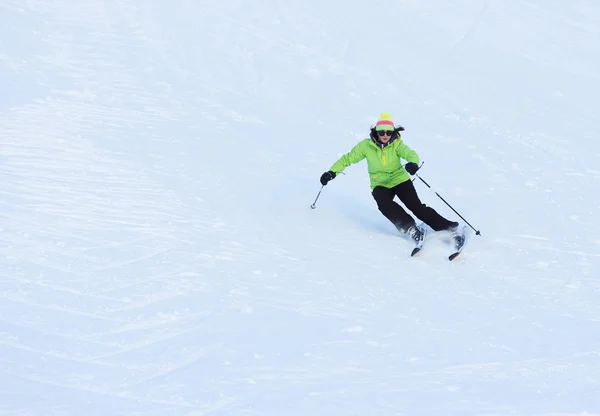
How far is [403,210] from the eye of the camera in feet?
23.8

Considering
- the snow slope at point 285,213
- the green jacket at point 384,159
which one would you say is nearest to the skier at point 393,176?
the green jacket at point 384,159

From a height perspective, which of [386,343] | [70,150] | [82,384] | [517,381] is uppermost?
[517,381]

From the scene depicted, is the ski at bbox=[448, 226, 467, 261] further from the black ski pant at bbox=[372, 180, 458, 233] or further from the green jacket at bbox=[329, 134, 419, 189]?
the green jacket at bbox=[329, 134, 419, 189]

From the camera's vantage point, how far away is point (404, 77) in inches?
500

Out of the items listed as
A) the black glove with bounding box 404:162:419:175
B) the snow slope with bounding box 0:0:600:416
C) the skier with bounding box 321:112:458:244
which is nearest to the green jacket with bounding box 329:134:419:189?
the skier with bounding box 321:112:458:244

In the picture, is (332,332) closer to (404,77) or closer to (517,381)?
(517,381)

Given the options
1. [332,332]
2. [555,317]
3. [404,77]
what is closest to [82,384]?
[332,332]

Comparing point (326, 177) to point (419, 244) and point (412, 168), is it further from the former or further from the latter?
point (419, 244)

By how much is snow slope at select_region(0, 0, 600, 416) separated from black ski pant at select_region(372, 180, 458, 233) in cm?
23

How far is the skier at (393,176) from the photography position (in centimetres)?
705

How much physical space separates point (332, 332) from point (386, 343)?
40 centimetres

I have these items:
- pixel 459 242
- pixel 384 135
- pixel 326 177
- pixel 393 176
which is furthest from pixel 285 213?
pixel 459 242

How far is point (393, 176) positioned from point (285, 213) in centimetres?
123

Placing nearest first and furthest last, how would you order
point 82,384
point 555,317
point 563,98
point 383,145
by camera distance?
1. point 82,384
2. point 555,317
3. point 383,145
4. point 563,98
